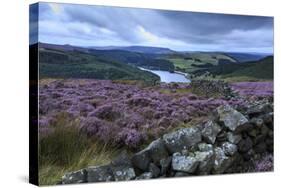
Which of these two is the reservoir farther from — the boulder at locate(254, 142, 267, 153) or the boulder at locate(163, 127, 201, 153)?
the boulder at locate(254, 142, 267, 153)

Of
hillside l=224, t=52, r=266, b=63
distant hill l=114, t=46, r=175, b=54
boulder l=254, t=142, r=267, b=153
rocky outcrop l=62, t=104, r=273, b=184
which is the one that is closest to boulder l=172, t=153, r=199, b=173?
rocky outcrop l=62, t=104, r=273, b=184

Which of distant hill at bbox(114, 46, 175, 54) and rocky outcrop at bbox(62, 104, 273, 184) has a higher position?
distant hill at bbox(114, 46, 175, 54)

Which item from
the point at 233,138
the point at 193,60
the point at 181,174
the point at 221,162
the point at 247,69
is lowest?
the point at 181,174

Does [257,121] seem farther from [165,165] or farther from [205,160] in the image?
[165,165]

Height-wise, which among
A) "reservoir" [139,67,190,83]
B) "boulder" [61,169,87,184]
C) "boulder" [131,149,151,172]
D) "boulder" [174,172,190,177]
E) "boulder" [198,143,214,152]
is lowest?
"boulder" [174,172,190,177]

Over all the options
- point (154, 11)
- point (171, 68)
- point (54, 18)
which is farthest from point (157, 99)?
point (54, 18)

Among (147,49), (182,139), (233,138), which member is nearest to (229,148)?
(233,138)

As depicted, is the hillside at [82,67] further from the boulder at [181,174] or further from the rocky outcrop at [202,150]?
the boulder at [181,174]
